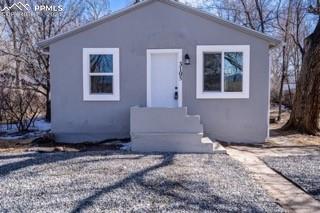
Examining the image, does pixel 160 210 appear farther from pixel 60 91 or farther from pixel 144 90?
pixel 60 91

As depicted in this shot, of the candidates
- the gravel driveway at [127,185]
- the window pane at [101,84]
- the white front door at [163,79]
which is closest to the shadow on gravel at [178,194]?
the gravel driveway at [127,185]

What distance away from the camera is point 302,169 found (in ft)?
23.2

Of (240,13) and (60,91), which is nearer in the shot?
(60,91)

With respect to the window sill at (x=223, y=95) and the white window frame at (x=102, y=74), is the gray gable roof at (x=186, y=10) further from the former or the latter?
the window sill at (x=223, y=95)

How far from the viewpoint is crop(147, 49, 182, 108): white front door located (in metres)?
10.7

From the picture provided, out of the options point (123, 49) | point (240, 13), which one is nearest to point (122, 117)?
point (123, 49)

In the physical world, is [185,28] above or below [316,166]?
above

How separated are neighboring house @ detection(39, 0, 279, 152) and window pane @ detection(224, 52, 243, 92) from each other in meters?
0.03

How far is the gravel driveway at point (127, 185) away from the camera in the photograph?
4824 millimetres

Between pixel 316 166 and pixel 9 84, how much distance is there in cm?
1266

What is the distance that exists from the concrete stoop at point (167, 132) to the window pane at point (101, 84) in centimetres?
174

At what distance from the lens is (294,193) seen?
5.56 m

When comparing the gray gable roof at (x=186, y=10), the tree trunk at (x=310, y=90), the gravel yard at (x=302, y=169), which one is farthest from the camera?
the tree trunk at (x=310, y=90)

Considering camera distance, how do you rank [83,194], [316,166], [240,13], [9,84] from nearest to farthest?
[83,194] → [316,166] → [9,84] → [240,13]
